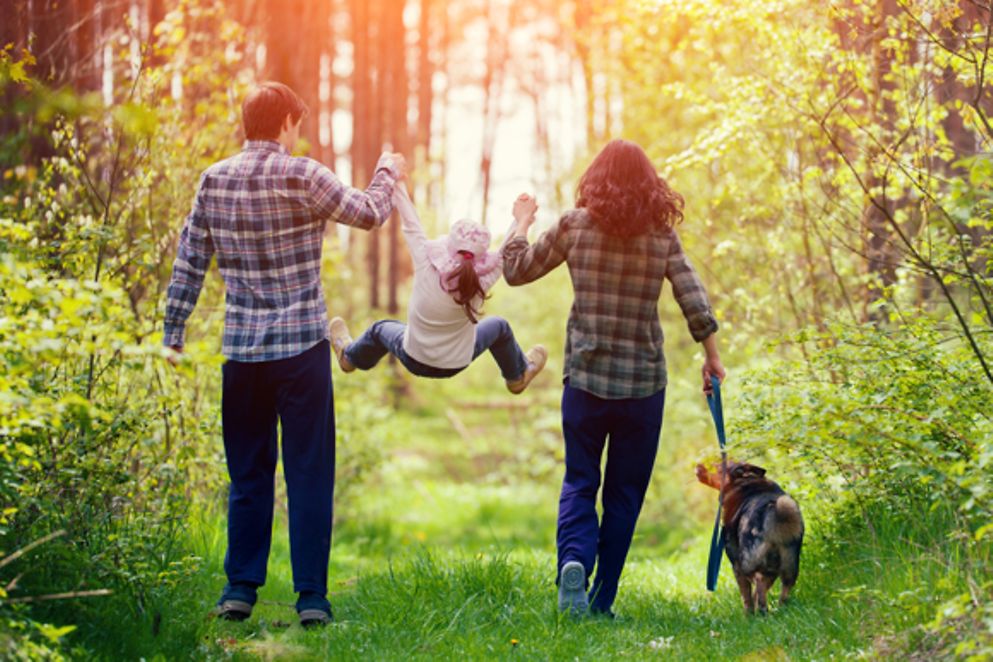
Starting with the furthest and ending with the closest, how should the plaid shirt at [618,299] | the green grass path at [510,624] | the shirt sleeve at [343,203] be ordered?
the plaid shirt at [618,299]
the shirt sleeve at [343,203]
the green grass path at [510,624]

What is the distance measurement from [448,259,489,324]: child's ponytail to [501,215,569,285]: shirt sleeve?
0.15 metres

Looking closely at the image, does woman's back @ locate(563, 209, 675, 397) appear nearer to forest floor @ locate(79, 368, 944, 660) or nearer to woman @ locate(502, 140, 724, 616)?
woman @ locate(502, 140, 724, 616)

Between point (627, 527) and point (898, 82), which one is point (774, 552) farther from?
point (898, 82)

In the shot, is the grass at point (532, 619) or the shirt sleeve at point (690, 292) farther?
the shirt sleeve at point (690, 292)

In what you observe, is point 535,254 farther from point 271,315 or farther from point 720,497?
point 720,497

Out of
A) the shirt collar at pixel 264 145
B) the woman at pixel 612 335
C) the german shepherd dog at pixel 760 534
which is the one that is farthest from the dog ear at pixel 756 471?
the shirt collar at pixel 264 145

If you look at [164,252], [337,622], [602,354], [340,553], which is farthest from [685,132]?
[337,622]

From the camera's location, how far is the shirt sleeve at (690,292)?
5.00 metres

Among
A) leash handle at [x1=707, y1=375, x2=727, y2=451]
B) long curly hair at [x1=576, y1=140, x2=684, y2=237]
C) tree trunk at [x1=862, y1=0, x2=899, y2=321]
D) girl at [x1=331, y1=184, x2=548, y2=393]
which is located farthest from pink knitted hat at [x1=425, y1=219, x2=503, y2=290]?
tree trunk at [x1=862, y1=0, x2=899, y2=321]

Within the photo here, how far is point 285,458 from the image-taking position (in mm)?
4879

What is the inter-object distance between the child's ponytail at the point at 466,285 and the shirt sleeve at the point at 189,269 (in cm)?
112

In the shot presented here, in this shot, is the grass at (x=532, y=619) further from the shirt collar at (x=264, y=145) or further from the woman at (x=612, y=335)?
the shirt collar at (x=264, y=145)

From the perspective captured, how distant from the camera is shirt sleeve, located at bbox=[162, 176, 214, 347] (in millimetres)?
4762

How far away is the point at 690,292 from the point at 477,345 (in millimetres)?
1139
